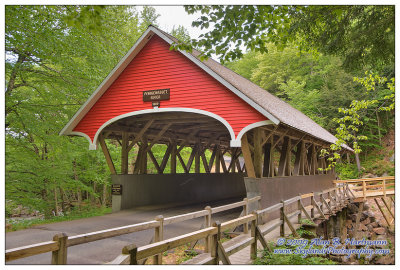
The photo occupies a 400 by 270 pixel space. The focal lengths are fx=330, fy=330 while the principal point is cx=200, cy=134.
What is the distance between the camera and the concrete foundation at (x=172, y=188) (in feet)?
36.7

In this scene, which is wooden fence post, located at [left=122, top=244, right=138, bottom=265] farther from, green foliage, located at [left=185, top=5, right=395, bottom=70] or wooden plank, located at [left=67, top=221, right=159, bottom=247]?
green foliage, located at [left=185, top=5, right=395, bottom=70]

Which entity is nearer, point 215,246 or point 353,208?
point 215,246

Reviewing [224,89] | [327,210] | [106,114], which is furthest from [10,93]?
[327,210]

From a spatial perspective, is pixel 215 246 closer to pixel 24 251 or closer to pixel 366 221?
pixel 24 251

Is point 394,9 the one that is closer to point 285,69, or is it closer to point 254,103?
point 254,103

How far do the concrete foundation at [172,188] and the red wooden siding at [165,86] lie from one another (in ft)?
7.62

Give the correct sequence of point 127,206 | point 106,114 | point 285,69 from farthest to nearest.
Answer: point 285,69 < point 127,206 < point 106,114

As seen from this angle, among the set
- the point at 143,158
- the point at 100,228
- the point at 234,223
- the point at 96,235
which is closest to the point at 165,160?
the point at 143,158

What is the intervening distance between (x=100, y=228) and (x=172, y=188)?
20.7 ft

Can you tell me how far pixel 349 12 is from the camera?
22.9 feet

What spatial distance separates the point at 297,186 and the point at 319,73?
23.3ft

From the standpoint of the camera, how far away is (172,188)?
45.5 feet

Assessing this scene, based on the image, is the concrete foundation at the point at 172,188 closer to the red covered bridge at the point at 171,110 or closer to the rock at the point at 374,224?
the red covered bridge at the point at 171,110

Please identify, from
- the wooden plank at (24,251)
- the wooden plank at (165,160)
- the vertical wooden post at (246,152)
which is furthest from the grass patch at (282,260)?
the wooden plank at (165,160)
